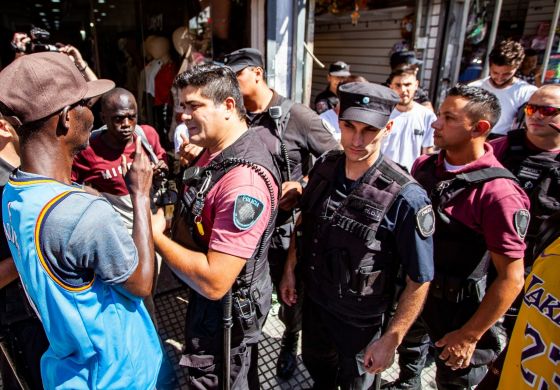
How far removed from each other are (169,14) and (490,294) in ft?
20.3

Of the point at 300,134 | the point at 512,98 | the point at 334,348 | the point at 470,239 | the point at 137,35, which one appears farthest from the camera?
the point at 137,35

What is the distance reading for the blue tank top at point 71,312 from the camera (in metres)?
1.28

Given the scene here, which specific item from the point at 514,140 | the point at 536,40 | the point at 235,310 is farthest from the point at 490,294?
the point at 536,40

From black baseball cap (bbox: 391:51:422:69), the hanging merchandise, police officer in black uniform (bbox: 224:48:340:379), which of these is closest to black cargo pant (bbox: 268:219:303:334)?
police officer in black uniform (bbox: 224:48:340:379)

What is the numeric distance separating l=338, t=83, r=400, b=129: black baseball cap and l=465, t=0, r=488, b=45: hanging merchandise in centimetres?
594

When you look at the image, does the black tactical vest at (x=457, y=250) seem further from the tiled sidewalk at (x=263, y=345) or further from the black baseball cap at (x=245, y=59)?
the black baseball cap at (x=245, y=59)

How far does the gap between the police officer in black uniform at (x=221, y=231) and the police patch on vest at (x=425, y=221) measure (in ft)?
2.49

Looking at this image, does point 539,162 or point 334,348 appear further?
point 539,162

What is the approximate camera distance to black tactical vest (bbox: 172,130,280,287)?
178cm

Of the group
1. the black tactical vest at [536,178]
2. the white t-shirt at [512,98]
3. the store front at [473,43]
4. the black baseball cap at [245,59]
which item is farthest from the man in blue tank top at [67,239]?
the store front at [473,43]

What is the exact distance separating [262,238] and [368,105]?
0.98m

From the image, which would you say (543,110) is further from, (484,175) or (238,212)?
(238,212)

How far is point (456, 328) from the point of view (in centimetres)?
226

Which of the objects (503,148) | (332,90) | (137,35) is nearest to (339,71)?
(332,90)
